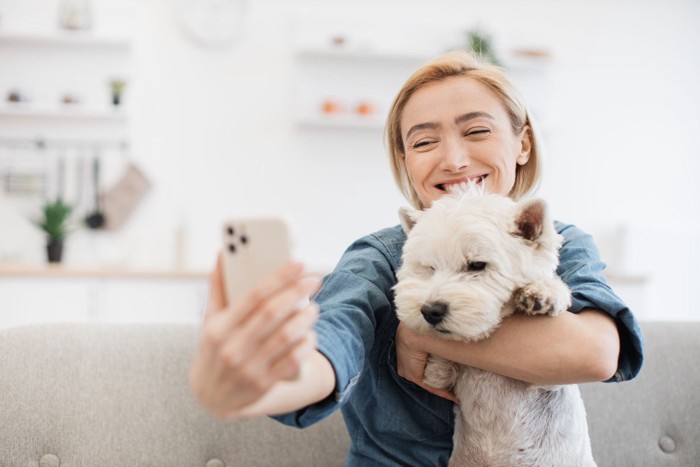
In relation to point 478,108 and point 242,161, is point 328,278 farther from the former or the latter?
point 242,161

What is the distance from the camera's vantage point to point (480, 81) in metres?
1.40

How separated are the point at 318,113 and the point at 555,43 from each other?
→ 1958 millimetres

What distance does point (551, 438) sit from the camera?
1146 millimetres

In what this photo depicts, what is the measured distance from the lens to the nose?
4.43 ft

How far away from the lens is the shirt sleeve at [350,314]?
0.90 meters

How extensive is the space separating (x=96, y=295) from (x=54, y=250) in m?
0.61

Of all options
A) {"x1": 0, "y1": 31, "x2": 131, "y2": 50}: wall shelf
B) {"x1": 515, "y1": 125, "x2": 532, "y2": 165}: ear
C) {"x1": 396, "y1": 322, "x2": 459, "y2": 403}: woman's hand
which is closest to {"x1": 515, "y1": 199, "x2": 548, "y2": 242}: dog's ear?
{"x1": 396, "y1": 322, "x2": 459, "y2": 403}: woman's hand

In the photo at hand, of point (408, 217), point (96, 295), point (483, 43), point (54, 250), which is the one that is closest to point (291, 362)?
point (408, 217)

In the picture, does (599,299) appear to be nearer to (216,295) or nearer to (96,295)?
(216,295)

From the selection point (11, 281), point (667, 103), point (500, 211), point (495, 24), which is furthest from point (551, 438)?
point (667, 103)

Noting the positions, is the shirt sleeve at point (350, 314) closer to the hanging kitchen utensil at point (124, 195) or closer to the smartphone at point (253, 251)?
the smartphone at point (253, 251)

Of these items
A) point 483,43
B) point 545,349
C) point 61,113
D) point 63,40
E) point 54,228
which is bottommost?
point 54,228

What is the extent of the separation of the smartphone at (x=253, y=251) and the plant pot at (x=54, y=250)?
12.1 ft

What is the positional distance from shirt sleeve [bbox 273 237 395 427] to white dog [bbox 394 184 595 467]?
0.06m
